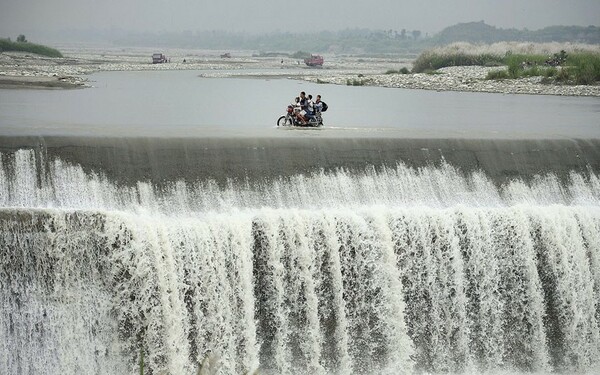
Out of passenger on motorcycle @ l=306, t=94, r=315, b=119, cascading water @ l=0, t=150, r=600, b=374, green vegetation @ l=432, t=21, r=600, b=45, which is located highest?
green vegetation @ l=432, t=21, r=600, b=45

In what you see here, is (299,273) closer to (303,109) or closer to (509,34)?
(303,109)

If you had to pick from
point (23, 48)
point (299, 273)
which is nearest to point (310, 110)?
point (299, 273)

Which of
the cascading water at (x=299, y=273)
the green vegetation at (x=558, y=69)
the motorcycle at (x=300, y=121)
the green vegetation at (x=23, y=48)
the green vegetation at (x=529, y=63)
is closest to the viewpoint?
the cascading water at (x=299, y=273)

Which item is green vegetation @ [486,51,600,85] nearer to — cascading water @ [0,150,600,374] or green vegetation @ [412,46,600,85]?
green vegetation @ [412,46,600,85]

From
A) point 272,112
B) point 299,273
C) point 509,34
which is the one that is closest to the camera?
point 299,273

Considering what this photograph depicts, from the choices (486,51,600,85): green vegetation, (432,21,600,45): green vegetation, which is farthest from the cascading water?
(432,21,600,45): green vegetation

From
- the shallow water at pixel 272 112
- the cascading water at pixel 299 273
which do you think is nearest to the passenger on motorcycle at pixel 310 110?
the shallow water at pixel 272 112

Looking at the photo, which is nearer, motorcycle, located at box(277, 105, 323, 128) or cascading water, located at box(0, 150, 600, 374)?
cascading water, located at box(0, 150, 600, 374)

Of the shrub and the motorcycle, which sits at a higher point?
the shrub

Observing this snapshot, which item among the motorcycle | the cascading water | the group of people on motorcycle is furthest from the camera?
the motorcycle

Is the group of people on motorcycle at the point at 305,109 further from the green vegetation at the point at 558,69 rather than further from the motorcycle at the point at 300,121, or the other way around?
the green vegetation at the point at 558,69
